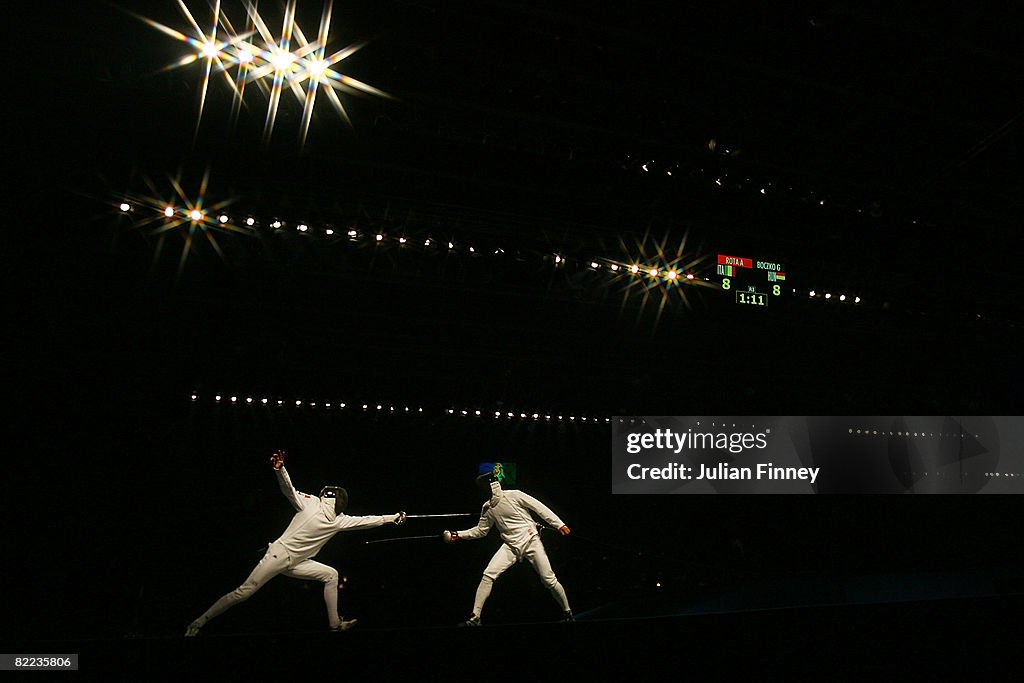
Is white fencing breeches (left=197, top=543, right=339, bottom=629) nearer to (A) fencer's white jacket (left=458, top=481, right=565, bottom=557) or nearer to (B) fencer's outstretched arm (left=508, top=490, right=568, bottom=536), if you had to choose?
(A) fencer's white jacket (left=458, top=481, right=565, bottom=557)

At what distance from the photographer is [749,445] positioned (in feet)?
29.1

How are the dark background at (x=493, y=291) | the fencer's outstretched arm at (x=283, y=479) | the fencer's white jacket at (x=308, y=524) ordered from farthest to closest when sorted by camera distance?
1. the fencer's outstretched arm at (x=283, y=479)
2. the fencer's white jacket at (x=308, y=524)
3. the dark background at (x=493, y=291)

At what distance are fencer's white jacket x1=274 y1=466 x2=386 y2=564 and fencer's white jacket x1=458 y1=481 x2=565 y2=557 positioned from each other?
4.17 feet

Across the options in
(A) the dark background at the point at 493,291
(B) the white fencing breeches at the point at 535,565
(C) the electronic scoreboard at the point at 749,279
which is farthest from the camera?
(C) the electronic scoreboard at the point at 749,279

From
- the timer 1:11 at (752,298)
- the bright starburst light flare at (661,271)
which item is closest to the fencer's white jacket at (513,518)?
the bright starburst light flare at (661,271)

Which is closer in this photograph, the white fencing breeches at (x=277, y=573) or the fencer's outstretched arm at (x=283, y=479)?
the white fencing breeches at (x=277, y=573)

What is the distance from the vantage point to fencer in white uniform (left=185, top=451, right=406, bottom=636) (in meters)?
5.32

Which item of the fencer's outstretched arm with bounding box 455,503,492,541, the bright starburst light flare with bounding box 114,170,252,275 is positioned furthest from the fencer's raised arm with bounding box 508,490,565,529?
the bright starburst light flare with bounding box 114,170,252,275

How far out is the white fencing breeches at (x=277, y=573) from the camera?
529 cm

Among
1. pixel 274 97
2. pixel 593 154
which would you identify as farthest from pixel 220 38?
pixel 593 154

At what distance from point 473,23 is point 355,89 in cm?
113

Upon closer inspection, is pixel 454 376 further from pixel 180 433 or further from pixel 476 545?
pixel 180 433

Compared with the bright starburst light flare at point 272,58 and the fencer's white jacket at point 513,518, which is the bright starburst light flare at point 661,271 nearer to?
the fencer's white jacket at point 513,518

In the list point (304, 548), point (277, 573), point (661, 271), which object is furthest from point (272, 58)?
point (661, 271)
